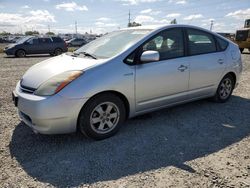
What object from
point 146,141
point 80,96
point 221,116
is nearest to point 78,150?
point 80,96

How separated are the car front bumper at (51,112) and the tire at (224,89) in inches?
128

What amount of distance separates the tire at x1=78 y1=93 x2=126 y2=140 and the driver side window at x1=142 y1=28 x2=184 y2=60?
101 centimetres

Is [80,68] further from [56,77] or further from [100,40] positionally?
[100,40]

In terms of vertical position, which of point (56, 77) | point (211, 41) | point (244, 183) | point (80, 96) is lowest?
point (244, 183)

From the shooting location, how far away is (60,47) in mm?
19453

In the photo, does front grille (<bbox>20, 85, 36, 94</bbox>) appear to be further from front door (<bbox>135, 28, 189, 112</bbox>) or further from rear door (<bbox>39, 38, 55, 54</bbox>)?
rear door (<bbox>39, 38, 55, 54</bbox>)

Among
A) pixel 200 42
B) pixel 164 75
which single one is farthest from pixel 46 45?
pixel 164 75

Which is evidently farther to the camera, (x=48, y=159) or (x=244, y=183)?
Result: (x=48, y=159)

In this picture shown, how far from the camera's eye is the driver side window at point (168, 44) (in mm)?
4129

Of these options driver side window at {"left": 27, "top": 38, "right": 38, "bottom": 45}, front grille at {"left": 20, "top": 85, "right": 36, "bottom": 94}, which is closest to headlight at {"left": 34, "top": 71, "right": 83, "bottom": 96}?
front grille at {"left": 20, "top": 85, "right": 36, "bottom": 94}

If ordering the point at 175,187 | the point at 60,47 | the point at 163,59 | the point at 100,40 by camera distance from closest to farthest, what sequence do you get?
the point at 175,187 → the point at 163,59 → the point at 100,40 → the point at 60,47

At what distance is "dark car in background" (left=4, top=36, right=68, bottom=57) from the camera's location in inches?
692

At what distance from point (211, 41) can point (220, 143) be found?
2.31 m

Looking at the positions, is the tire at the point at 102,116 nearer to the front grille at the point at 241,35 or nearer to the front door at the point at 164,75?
the front door at the point at 164,75
